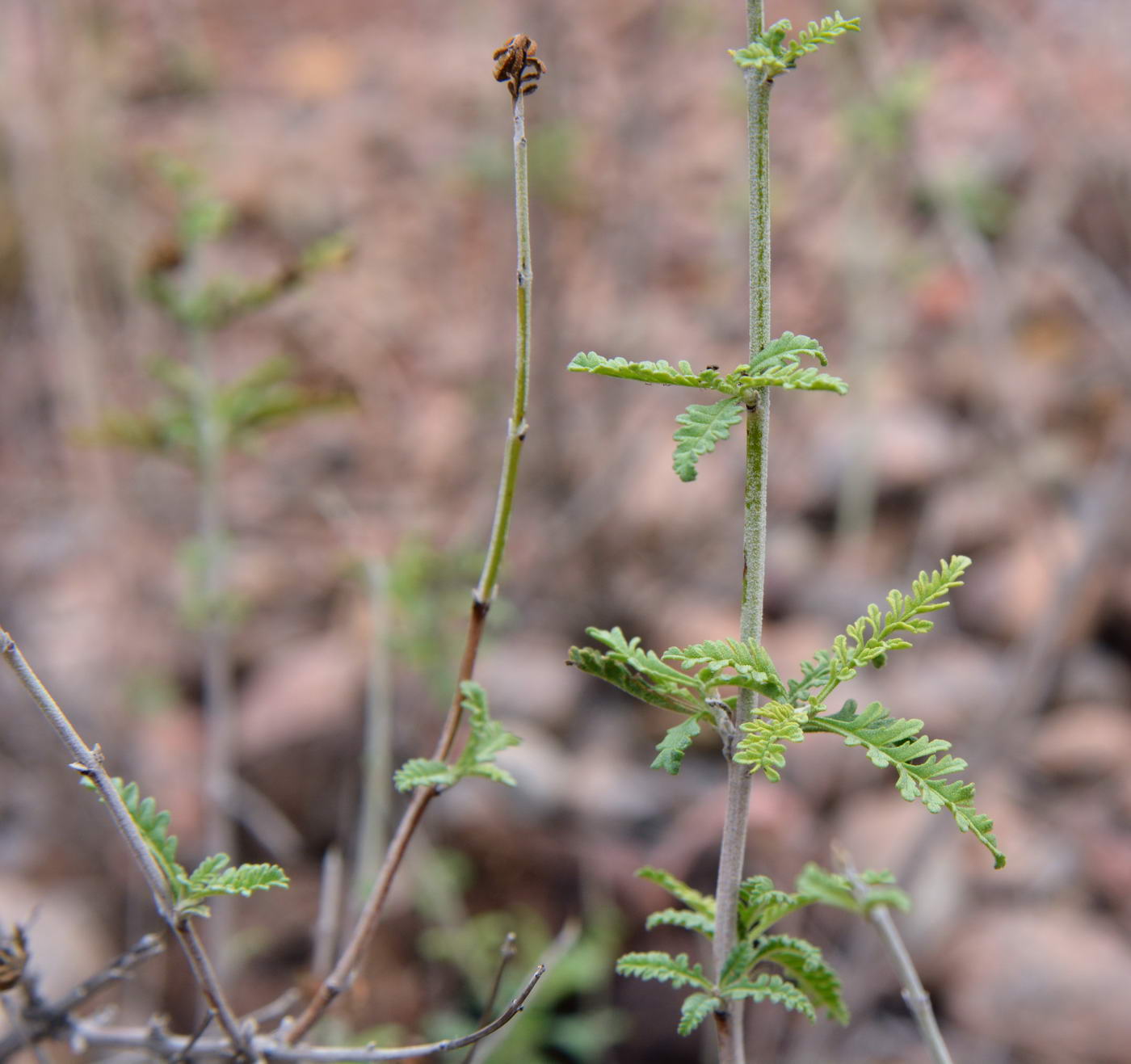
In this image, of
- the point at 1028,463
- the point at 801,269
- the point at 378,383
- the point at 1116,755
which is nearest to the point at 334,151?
the point at 378,383

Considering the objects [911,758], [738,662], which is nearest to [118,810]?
[738,662]

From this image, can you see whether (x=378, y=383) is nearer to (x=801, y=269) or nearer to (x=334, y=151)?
(x=334, y=151)

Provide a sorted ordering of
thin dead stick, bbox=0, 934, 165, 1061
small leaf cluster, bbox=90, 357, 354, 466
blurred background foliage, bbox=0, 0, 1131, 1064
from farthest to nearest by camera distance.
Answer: blurred background foliage, bbox=0, 0, 1131, 1064 < small leaf cluster, bbox=90, 357, 354, 466 < thin dead stick, bbox=0, 934, 165, 1061

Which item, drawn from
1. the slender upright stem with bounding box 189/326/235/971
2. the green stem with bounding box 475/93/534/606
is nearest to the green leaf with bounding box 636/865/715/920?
the green stem with bounding box 475/93/534/606

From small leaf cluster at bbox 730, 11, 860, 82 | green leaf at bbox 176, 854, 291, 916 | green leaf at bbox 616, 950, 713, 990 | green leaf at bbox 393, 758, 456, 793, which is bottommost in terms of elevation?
green leaf at bbox 616, 950, 713, 990

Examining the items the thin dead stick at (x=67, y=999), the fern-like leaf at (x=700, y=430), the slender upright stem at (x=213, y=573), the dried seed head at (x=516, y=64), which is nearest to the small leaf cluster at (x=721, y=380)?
the fern-like leaf at (x=700, y=430)

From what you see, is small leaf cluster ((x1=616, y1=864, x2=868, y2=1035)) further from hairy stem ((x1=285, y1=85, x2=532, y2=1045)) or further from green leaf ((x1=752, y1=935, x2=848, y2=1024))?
hairy stem ((x1=285, y1=85, x2=532, y2=1045))

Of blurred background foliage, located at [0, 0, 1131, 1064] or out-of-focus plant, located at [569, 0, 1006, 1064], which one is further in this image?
blurred background foliage, located at [0, 0, 1131, 1064]
